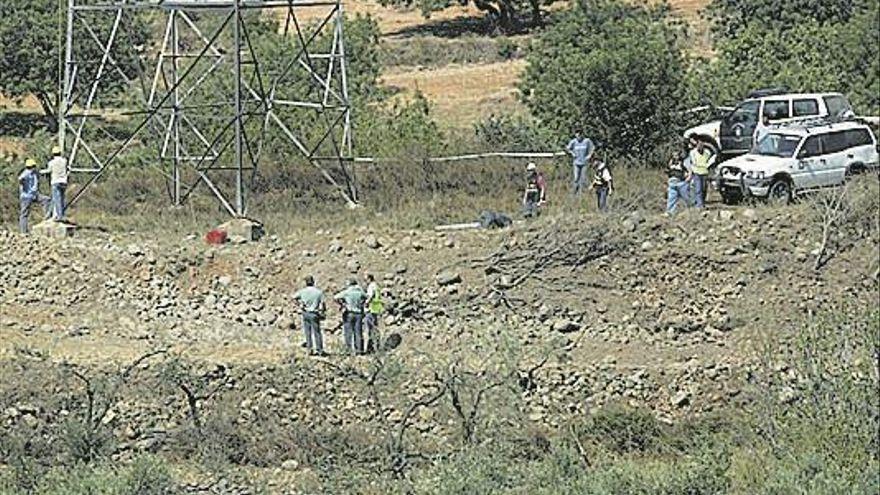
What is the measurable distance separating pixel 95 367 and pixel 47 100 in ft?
106

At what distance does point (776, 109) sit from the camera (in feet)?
103

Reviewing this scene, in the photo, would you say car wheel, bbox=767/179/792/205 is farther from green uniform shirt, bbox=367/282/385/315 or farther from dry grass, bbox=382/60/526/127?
dry grass, bbox=382/60/526/127

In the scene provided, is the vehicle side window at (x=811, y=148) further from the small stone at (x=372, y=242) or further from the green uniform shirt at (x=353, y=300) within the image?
the green uniform shirt at (x=353, y=300)

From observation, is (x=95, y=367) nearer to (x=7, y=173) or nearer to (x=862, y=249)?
(x=862, y=249)

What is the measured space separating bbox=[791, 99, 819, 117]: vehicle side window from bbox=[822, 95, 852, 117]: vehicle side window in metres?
0.25

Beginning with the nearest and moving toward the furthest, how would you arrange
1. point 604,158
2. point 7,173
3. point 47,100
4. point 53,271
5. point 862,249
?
point 862,249 → point 53,271 → point 604,158 → point 7,173 → point 47,100

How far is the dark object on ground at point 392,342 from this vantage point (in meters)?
25.6

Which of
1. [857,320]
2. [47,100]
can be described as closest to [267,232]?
[857,320]

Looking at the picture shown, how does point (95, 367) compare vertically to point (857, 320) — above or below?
below

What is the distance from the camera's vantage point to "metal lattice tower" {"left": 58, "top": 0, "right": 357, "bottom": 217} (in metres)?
30.7

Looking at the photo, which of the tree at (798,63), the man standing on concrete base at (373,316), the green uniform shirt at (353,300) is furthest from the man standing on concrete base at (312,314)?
the tree at (798,63)

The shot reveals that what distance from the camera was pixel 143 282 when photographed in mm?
27781

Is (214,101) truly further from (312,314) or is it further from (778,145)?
(312,314)

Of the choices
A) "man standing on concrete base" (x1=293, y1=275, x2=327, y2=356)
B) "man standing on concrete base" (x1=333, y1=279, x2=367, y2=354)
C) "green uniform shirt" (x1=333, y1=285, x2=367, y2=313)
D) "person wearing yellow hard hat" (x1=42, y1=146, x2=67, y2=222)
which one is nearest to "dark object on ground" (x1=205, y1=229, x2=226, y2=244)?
"person wearing yellow hard hat" (x1=42, y1=146, x2=67, y2=222)
